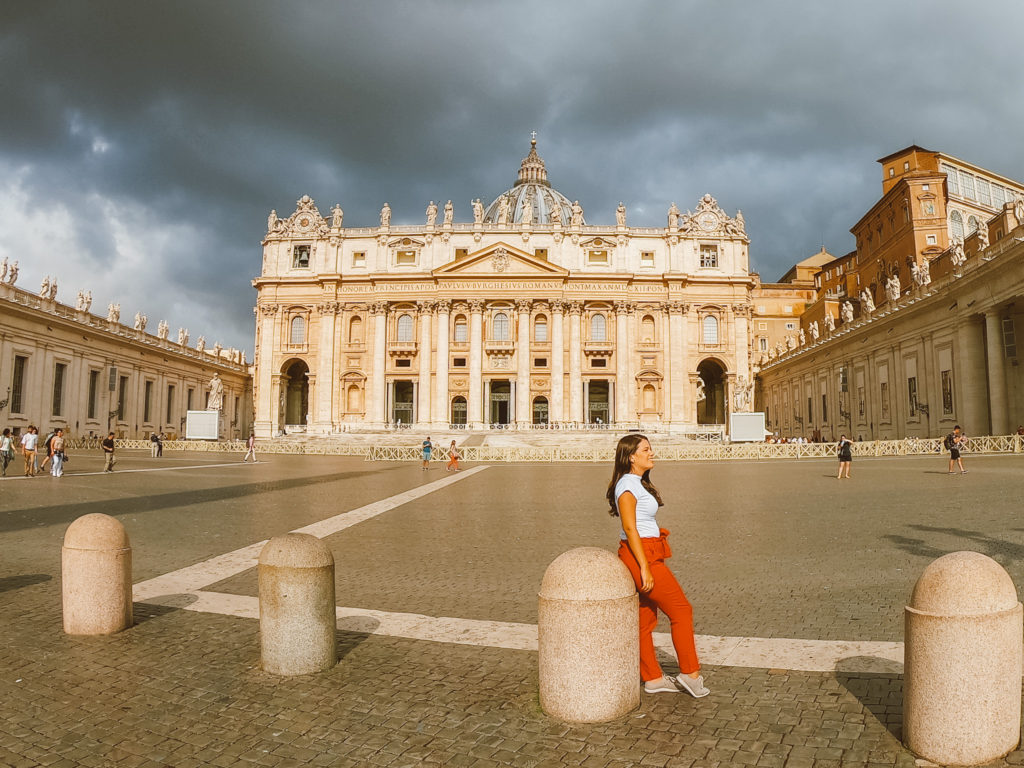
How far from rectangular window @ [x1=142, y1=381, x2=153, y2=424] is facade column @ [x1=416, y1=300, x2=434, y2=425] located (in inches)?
800

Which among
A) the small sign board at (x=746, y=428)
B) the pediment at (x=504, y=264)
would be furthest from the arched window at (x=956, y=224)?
the pediment at (x=504, y=264)

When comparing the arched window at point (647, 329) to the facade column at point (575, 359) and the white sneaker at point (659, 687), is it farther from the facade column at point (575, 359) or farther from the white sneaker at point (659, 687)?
the white sneaker at point (659, 687)

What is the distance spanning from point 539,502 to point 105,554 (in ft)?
31.5

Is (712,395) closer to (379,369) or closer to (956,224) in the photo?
(956,224)

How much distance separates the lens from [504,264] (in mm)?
58031

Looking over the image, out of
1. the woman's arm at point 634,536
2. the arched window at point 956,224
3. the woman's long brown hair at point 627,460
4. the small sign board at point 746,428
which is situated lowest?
the woman's arm at point 634,536

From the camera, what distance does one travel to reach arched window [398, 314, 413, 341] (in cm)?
5978

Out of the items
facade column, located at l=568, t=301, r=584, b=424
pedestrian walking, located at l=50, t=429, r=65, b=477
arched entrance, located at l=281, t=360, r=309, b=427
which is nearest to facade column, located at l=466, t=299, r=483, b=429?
facade column, located at l=568, t=301, r=584, b=424

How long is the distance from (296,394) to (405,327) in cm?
1407

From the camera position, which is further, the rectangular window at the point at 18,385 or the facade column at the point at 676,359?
the facade column at the point at 676,359

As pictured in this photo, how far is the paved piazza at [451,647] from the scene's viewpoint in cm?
344

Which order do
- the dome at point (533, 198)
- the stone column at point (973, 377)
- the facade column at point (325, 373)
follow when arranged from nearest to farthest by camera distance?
the stone column at point (973, 377)
the facade column at point (325, 373)
the dome at point (533, 198)

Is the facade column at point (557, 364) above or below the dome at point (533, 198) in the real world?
below

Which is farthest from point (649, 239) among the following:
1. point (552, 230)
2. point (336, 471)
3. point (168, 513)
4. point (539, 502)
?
point (168, 513)
